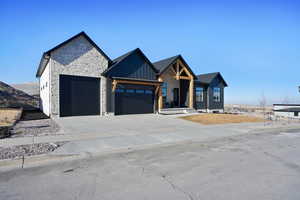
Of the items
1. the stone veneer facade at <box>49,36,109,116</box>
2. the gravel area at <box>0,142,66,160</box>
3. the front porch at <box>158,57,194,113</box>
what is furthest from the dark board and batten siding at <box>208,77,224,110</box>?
the gravel area at <box>0,142,66,160</box>

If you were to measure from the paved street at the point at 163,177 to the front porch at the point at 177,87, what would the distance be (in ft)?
44.1

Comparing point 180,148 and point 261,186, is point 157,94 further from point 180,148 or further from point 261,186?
point 261,186

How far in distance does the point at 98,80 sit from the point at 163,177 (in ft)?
46.4

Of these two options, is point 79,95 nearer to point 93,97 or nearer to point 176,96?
point 93,97

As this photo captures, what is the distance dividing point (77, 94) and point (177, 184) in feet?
45.8

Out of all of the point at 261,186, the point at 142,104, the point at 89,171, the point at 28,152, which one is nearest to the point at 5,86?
the point at 142,104

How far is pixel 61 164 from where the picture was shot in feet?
15.1

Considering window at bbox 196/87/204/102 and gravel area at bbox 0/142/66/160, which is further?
window at bbox 196/87/204/102

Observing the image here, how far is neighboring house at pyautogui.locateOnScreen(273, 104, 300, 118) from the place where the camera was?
3375 centimetres

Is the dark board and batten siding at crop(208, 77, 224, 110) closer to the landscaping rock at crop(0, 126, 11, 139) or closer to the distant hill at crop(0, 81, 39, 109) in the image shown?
the landscaping rock at crop(0, 126, 11, 139)

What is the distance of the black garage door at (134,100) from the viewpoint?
1662 centimetres

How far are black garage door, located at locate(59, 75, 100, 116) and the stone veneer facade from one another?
14.7 inches

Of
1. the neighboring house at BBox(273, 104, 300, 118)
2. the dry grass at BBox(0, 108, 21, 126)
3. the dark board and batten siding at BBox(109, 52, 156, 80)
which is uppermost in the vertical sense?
the dark board and batten siding at BBox(109, 52, 156, 80)

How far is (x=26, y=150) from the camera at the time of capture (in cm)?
539
